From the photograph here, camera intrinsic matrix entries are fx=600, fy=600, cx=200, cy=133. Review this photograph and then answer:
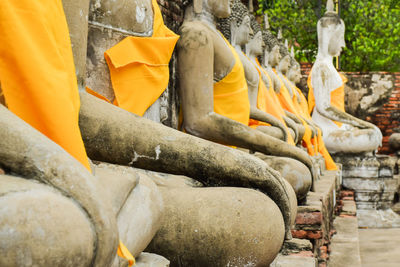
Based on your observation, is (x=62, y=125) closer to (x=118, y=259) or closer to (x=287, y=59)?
(x=118, y=259)

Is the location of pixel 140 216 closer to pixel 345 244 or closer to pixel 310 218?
pixel 310 218

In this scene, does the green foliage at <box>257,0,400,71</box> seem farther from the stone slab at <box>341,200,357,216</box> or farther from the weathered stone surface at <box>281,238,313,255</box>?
the weathered stone surface at <box>281,238,313,255</box>

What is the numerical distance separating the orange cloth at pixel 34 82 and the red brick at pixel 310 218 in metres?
1.94

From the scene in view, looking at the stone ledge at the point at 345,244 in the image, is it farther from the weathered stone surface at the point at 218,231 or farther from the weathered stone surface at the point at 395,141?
the weathered stone surface at the point at 395,141

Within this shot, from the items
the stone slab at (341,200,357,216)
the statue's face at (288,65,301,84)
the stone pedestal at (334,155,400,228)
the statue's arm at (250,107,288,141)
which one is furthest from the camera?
the statue's face at (288,65,301,84)

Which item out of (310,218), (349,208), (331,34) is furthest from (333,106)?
(310,218)

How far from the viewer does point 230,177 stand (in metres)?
1.86

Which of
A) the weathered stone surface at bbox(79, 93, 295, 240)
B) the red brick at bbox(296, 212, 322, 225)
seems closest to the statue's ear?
the red brick at bbox(296, 212, 322, 225)

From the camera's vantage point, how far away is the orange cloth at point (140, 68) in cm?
225

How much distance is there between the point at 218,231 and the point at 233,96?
5.40ft

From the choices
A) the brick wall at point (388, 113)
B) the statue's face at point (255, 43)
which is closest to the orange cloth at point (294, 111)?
the statue's face at point (255, 43)

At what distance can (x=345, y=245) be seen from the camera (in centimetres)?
394

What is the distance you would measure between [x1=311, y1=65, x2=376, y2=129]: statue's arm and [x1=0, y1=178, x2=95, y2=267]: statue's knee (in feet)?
20.4

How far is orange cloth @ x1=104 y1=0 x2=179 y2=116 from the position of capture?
225cm
